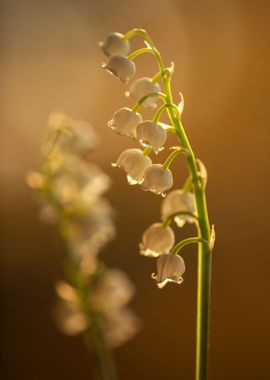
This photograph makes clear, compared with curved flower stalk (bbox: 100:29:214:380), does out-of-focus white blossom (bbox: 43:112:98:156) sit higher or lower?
higher

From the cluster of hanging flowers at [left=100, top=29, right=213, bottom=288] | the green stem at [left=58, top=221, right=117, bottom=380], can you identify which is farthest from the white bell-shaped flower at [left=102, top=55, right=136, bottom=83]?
the green stem at [left=58, top=221, right=117, bottom=380]

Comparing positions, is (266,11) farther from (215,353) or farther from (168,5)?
(215,353)

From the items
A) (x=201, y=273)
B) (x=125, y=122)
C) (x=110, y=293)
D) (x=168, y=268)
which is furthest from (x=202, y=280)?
(x=110, y=293)

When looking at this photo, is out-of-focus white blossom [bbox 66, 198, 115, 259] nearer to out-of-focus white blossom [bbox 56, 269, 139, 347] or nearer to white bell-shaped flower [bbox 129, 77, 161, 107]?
out-of-focus white blossom [bbox 56, 269, 139, 347]

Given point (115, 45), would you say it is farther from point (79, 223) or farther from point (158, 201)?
point (158, 201)

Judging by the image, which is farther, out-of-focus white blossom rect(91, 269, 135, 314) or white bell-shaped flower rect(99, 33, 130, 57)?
out-of-focus white blossom rect(91, 269, 135, 314)

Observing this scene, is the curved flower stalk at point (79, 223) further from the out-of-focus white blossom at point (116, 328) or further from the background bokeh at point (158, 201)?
the background bokeh at point (158, 201)

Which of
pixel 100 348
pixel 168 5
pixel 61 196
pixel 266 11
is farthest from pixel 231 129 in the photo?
pixel 100 348

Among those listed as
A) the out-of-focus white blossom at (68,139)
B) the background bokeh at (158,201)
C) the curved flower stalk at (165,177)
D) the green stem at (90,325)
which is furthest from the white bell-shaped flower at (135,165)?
the background bokeh at (158,201)
